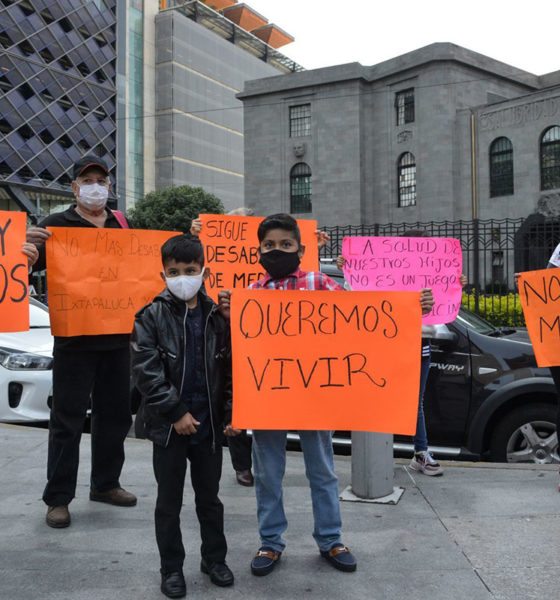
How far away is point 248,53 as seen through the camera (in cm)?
9125

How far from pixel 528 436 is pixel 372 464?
1557 millimetres

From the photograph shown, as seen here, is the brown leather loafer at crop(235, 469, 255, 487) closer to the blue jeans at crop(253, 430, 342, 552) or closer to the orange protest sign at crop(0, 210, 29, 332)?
the blue jeans at crop(253, 430, 342, 552)

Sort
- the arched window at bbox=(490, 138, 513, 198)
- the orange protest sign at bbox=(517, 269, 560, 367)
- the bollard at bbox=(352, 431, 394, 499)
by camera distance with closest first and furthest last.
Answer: the orange protest sign at bbox=(517, 269, 560, 367), the bollard at bbox=(352, 431, 394, 499), the arched window at bbox=(490, 138, 513, 198)

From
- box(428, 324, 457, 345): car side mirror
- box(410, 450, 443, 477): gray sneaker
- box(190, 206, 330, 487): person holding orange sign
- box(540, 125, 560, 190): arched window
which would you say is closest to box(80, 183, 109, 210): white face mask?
box(190, 206, 330, 487): person holding orange sign

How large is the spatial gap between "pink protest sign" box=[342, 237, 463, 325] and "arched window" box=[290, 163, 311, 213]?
34294 millimetres

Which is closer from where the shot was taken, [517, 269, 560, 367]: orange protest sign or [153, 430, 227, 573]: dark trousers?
[153, 430, 227, 573]: dark trousers

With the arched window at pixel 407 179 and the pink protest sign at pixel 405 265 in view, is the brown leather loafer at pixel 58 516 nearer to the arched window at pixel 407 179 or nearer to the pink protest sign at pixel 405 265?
the pink protest sign at pixel 405 265

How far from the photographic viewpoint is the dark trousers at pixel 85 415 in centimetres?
383

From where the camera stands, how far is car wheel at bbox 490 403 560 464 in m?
5.00

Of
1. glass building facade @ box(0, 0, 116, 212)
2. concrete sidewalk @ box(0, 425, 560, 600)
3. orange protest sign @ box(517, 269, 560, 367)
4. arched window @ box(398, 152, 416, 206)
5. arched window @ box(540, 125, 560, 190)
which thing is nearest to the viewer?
concrete sidewalk @ box(0, 425, 560, 600)

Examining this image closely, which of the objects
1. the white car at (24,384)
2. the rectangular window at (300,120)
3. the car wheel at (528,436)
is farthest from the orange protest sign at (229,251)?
the rectangular window at (300,120)

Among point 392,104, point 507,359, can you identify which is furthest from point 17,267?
point 392,104

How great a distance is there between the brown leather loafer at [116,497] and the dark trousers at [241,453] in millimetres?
789

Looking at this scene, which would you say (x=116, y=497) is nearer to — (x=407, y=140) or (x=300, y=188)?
(x=407, y=140)
